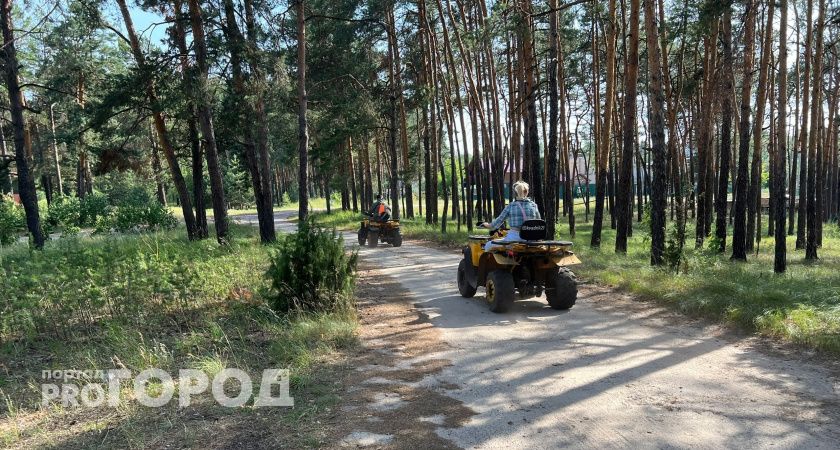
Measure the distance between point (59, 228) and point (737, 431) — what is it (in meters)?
37.1

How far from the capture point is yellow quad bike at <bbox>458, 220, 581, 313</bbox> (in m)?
8.02

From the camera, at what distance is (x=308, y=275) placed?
25.9 feet

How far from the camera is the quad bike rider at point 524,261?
8.02 meters

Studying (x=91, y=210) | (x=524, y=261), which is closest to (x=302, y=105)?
(x=524, y=261)

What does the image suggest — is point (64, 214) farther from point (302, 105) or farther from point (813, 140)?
point (813, 140)

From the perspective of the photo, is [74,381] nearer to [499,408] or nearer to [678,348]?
[499,408]

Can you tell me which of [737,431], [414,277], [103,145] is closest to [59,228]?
[103,145]

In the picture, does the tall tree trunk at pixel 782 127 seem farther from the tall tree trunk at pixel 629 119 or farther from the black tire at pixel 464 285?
the black tire at pixel 464 285

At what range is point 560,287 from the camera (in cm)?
822

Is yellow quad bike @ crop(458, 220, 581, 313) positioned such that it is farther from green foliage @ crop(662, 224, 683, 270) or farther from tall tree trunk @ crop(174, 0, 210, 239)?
tall tree trunk @ crop(174, 0, 210, 239)

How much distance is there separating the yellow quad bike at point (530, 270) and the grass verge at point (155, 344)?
2.13 metres

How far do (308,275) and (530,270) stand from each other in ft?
10.5

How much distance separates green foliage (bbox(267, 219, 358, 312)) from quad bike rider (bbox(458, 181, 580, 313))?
2.12 metres

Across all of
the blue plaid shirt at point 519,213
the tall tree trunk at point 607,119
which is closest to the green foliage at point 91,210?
the tall tree trunk at point 607,119
